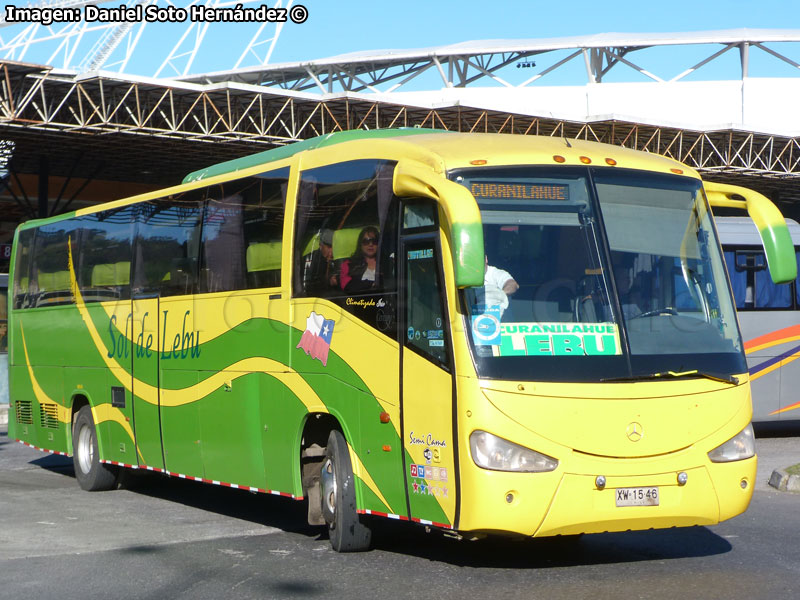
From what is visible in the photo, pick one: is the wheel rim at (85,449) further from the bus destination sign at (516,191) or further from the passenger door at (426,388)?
the bus destination sign at (516,191)

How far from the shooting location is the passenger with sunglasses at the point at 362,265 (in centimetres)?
794

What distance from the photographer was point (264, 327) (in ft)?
30.2

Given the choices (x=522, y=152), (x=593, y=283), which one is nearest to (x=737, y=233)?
(x=522, y=152)

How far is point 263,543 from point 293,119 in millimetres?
23589

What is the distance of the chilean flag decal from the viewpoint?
329 inches

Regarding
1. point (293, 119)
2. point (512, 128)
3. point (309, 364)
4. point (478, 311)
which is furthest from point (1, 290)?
point (478, 311)

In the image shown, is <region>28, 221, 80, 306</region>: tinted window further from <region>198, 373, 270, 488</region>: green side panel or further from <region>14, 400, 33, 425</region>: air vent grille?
<region>198, 373, 270, 488</region>: green side panel

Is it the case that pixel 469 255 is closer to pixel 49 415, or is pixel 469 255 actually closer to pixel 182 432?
pixel 182 432

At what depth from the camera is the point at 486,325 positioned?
23.2ft

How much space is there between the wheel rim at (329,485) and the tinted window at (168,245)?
103 inches

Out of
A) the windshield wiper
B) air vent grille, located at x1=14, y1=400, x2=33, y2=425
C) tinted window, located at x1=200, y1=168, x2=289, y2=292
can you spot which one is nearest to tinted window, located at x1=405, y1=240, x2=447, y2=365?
the windshield wiper

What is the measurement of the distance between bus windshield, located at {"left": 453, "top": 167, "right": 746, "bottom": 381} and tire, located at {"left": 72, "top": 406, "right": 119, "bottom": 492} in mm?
6945

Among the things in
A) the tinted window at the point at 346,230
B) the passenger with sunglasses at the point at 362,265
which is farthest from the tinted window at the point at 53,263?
the passenger with sunglasses at the point at 362,265

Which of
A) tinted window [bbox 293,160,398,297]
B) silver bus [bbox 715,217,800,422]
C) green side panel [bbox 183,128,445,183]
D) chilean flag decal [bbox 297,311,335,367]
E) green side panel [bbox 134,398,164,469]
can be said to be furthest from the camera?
silver bus [bbox 715,217,800,422]
